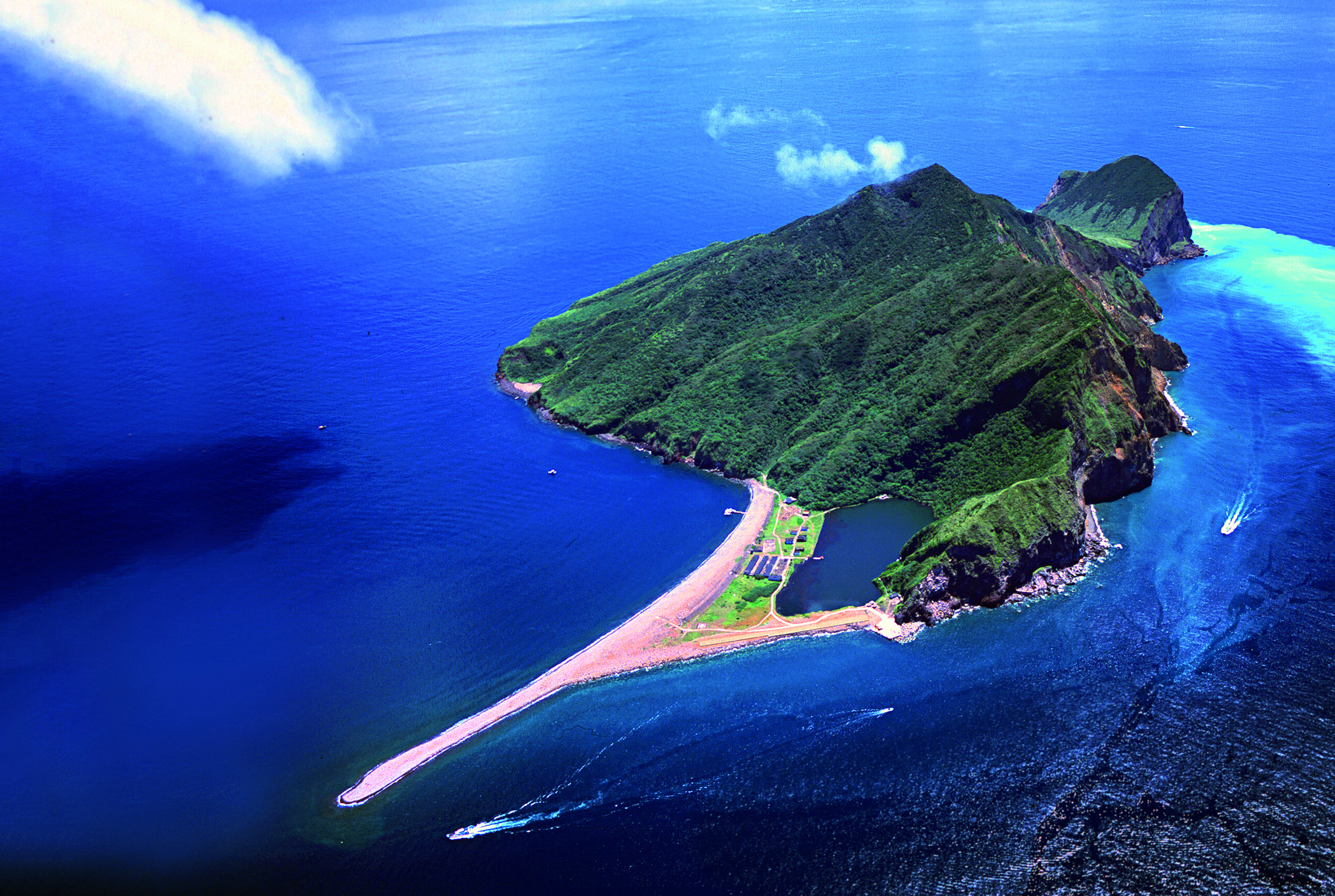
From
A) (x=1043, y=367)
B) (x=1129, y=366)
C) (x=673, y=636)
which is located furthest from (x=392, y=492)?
(x=1129, y=366)

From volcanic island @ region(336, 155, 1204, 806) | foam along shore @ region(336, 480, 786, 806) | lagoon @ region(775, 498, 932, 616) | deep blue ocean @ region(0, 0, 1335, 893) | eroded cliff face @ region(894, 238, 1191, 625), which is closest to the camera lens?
deep blue ocean @ region(0, 0, 1335, 893)

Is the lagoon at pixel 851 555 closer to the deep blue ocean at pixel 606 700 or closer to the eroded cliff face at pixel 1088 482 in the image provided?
the eroded cliff face at pixel 1088 482

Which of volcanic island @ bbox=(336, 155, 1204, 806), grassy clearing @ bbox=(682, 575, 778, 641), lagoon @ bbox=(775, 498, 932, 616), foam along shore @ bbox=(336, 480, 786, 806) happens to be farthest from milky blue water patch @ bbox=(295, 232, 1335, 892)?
lagoon @ bbox=(775, 498, 932, 616)

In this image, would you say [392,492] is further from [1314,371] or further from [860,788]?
[1314,371]

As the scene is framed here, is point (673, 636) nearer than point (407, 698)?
No

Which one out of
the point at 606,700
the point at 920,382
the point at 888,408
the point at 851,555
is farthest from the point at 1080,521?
the point at 606,700

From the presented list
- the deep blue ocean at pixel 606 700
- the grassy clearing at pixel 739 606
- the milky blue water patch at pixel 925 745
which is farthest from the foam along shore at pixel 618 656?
the milky blue water patch at pixel 925 745

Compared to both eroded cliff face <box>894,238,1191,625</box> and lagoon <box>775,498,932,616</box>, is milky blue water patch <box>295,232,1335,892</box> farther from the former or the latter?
lagoon <box>775,498,932,616</box>
